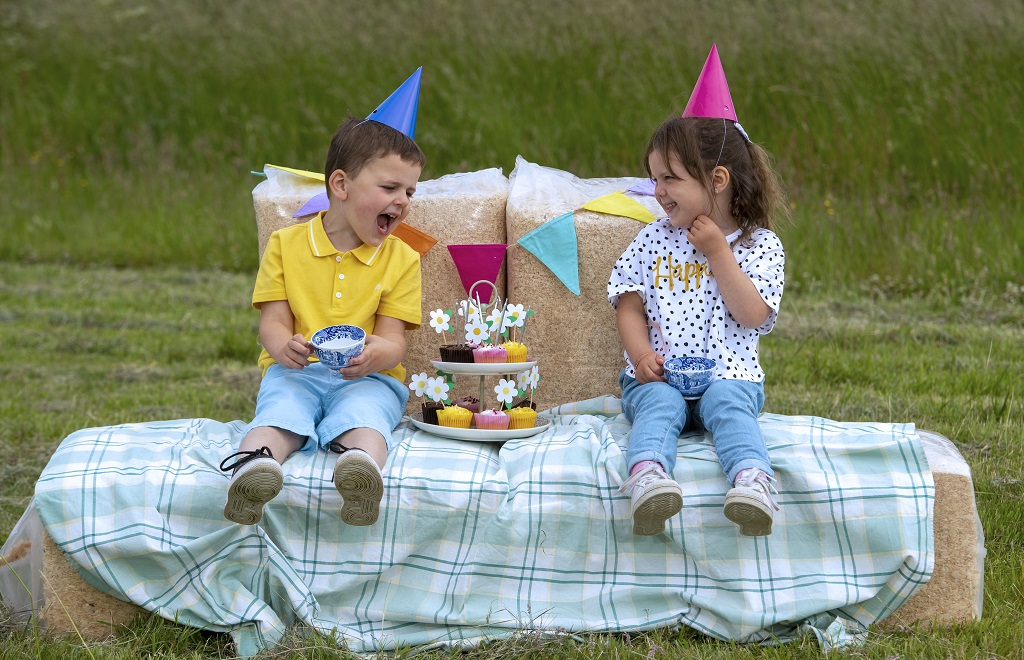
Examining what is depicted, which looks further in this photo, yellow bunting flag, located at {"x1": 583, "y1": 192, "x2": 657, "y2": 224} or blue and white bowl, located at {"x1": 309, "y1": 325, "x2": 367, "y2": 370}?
yellow bunting flag, located at {"x1": 583, "y1": 192, "x2": 657, "y2": 224}

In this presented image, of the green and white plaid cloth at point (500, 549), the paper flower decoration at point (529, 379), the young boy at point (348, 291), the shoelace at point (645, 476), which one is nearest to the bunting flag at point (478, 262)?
the young boy at point (348, 291)

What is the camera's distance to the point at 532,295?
323cm

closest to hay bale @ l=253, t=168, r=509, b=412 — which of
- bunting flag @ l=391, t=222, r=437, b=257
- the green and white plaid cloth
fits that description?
bunting flag @ l=391, t=222, r=437, b=257

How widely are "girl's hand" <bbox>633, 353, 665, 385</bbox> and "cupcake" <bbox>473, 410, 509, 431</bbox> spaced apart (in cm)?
38

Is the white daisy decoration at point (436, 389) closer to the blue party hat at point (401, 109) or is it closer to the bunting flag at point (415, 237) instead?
the bunting flag at point (415, 237)

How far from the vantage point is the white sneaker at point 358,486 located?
7.89 feet

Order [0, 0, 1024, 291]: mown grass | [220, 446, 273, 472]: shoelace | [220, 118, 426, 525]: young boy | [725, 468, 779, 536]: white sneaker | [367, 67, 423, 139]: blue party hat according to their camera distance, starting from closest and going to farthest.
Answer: [725, 468, 779, 536]: white sneaker < [220, 446, 273, 472]: shoelace < [220, 118, 426, 525]: young boy < [367, 67, 423, 139]: blue party hat < [0, 0, 1024, 291]: mown grass

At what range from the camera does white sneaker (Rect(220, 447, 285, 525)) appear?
7.79ft

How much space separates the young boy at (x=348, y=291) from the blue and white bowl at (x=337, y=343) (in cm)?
5

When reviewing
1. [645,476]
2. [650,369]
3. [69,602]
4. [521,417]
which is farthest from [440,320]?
[69,602]

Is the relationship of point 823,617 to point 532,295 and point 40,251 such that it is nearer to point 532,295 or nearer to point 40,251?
point 532,295

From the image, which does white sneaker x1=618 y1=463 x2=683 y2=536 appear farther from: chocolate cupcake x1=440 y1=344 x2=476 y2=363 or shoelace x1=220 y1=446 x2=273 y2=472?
shoelace x1=220 y1=446 x2=273 y2=472

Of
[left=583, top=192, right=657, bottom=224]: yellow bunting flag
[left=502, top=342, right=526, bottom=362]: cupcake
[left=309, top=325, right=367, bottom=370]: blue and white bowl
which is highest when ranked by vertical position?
[left=583, top=192, right=657, bottom=224]: yellow bunting flag

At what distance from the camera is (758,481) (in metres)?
2.40
